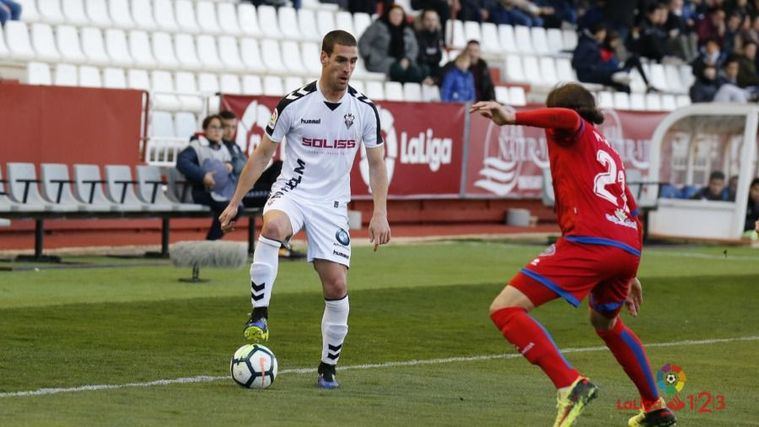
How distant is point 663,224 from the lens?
26.7 meters

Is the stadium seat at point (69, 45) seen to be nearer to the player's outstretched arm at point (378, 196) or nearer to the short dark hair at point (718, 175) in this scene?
the short dark hair at point (718, 175)

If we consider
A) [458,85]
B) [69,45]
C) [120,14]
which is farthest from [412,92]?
[69,45]

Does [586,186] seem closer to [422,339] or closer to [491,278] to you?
[422,339]

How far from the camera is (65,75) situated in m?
22.0

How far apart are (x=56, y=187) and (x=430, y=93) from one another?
31.4 ft

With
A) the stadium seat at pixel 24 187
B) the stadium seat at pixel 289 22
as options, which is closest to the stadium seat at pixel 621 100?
the stadium seat at pixel 289 22

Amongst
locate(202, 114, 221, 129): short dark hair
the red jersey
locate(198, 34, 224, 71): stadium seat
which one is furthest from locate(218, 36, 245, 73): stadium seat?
the red jersey

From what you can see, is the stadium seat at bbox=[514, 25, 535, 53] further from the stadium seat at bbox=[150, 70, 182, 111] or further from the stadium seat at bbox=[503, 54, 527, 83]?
the stadium seat at bbox=[150, 70, 182, 111]

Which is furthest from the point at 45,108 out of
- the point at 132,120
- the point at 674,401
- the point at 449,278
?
the point at 674,401

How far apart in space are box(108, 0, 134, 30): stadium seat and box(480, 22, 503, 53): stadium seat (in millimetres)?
8870

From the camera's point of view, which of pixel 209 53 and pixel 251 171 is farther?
pixel 209 53

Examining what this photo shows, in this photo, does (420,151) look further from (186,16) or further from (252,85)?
(186,16)

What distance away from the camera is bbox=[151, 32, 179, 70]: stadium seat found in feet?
77.9

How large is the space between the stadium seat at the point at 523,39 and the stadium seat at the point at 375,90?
6.39 metres
